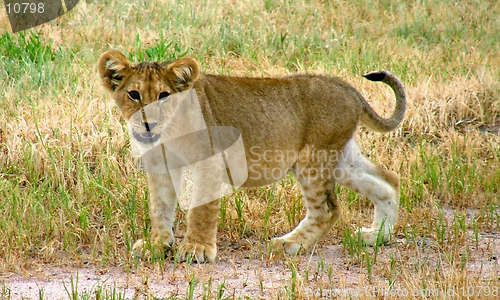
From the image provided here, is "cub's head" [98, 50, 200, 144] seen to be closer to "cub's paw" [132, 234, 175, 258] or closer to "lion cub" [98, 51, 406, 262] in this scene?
"lion cub" [98, 51, 406, 262]

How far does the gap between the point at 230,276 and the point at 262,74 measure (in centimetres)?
342

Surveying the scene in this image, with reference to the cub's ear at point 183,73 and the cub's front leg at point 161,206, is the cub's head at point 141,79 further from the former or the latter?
the cub's front leg at point 161,206

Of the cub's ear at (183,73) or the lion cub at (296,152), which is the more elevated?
the cub's ear at (183,73)

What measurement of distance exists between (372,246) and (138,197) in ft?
5.57

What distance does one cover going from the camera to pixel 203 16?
30.5 ft

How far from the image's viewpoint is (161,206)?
200 inches

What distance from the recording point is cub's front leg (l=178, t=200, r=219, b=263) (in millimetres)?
4832

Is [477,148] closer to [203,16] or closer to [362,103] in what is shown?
[362,103]

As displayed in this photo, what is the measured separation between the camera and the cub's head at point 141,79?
14.8ft

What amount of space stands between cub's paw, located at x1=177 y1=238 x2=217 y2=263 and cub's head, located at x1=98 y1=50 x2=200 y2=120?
88 centimetres

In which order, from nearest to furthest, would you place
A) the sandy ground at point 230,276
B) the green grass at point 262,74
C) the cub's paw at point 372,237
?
the sandy ground at point 230,276, the green grass at point 262,74, the cub's paw at point 372,237

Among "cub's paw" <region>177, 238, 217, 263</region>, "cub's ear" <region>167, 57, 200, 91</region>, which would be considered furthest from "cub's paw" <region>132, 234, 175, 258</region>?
"cub's ear" <region>167, 57, 200, 91</region>

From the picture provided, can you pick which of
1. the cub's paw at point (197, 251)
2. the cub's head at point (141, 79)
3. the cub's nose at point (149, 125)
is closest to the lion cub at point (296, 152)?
the cub's paw at point (197, 251)

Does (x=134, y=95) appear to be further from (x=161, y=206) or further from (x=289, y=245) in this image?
(x=289, y=245)
